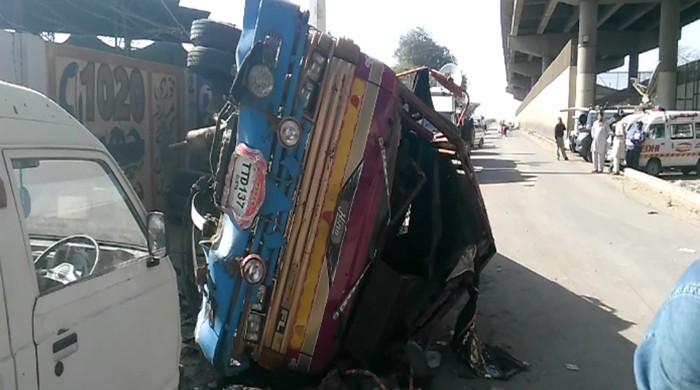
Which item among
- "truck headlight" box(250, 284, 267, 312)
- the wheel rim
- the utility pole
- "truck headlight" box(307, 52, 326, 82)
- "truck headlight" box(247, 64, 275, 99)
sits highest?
the utility pole

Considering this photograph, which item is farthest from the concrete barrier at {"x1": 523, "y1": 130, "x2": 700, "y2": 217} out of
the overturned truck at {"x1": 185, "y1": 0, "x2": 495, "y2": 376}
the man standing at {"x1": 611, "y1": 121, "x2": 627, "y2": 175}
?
the overturned truck at {"x1": 185, "y1": 0, "x2": 495, "y2": 376}

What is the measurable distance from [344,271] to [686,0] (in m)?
43.2

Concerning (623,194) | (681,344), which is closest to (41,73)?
(681,344)

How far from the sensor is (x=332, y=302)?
4.31m

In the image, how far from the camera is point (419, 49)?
79750 millimetres

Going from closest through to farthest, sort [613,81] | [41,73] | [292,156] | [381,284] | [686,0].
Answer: [292,156] → [381,284] → [41,73] → [686,0] → [613,81]

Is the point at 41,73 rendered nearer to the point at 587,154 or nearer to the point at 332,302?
the point at 332,302

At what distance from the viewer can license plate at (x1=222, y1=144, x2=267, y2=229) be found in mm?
4132

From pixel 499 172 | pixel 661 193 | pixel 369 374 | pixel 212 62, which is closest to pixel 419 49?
pixel 499 172

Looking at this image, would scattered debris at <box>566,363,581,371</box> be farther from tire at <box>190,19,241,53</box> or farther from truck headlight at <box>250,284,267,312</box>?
tire at <box>190,19,241,53</box>

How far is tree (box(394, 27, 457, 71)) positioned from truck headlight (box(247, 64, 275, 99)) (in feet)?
245

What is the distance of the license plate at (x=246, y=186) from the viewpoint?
4.13 metres

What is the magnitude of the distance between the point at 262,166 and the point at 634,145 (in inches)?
770

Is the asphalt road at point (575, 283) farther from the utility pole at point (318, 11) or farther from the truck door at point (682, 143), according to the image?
the truck door at point (682, 143)
